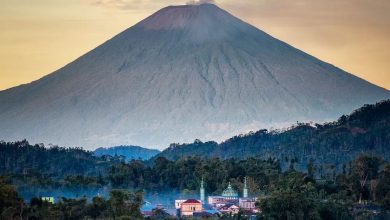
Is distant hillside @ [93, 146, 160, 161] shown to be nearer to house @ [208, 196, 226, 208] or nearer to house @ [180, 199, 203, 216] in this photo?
house @ [208, 196, 226, 208]

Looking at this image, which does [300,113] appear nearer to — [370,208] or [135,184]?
[135,184]

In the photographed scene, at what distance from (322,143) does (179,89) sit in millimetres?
57848

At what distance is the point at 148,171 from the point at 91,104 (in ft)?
284

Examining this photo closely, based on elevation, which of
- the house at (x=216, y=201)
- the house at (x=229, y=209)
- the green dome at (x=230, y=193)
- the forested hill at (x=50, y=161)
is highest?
the forested hill at (x=50, y=161)

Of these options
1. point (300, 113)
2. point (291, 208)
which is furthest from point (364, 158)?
point (300, 113)

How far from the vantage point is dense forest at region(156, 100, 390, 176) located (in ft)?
427

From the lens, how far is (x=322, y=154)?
132125 mm

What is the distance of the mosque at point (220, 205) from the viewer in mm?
83812

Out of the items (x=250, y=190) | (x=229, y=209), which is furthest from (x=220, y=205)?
(x=250, y=190)

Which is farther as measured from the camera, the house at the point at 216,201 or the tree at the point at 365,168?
the tree at the point at 365,168

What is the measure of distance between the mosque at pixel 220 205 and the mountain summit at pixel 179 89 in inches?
3529

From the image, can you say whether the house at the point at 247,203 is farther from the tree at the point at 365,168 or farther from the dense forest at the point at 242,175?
the tree at the point at 365,168

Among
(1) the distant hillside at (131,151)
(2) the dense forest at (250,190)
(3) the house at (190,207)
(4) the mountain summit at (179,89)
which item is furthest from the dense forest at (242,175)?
(4) the mountain summit at (179,89)

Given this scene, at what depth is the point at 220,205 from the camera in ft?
298
